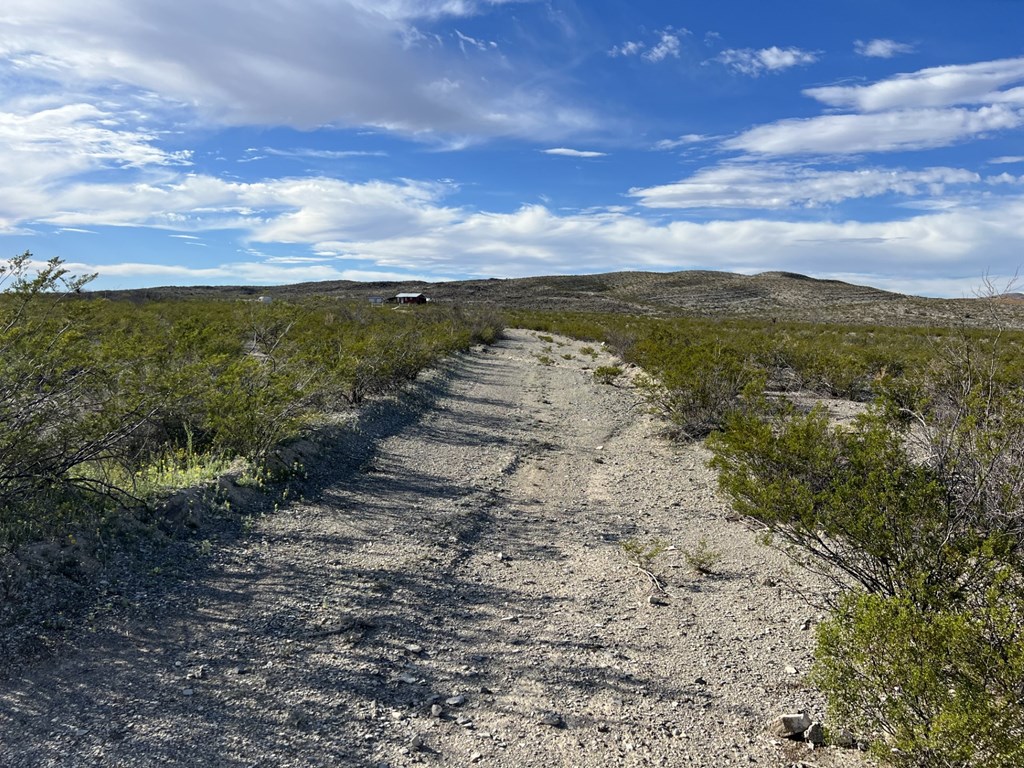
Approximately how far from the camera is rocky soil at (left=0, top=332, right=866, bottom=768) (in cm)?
335

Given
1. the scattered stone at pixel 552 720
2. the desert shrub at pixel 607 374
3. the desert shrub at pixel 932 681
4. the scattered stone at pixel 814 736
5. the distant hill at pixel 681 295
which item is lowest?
the scattered stone at pixel 552 720

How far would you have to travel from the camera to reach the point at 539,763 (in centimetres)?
327

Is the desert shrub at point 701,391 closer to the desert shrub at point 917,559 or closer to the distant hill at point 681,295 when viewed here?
the desert shrub at point 917,559

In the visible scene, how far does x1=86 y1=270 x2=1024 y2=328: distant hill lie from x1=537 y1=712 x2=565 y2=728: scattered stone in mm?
55424

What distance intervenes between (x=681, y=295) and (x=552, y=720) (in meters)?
83.6

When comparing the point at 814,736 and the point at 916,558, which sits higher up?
the point at 916,558

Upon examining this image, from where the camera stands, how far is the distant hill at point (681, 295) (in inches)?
2359

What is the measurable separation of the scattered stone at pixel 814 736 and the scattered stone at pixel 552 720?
4.02 feet

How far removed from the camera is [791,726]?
Answer: 348 cm

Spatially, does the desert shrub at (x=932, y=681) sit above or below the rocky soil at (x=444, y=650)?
above

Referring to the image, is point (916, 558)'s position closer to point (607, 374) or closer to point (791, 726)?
point (791, 726)

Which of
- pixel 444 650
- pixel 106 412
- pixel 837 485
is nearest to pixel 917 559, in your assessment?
pixel 837 485

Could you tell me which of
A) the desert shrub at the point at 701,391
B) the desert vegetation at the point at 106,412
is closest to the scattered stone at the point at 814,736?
the desert vegetation at the point at 106,412

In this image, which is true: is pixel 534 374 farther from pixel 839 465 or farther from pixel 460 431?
pixel 839 465
